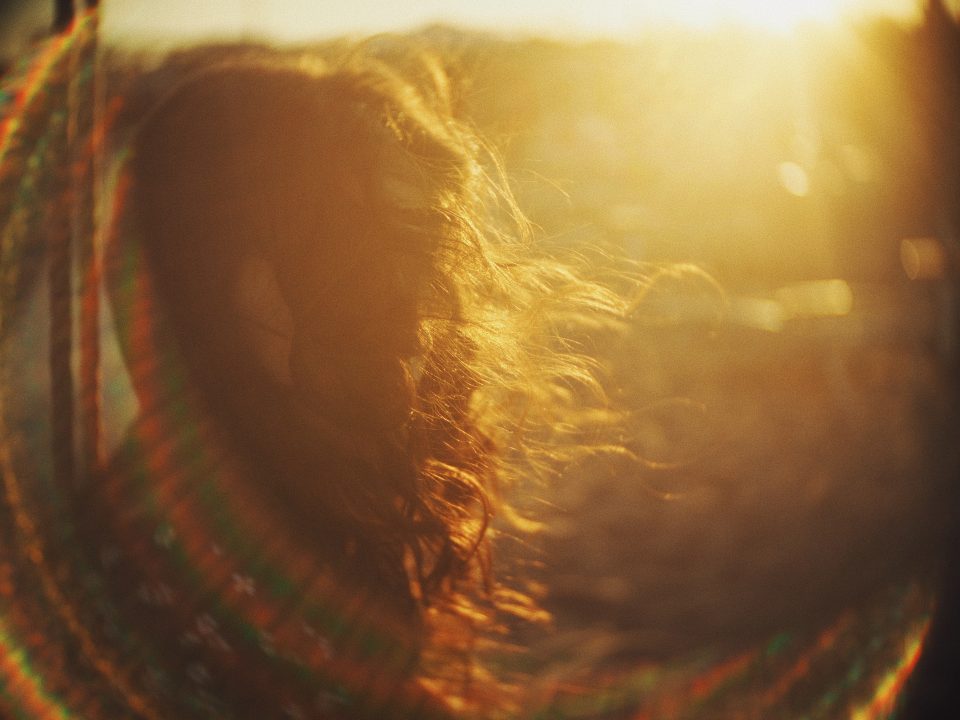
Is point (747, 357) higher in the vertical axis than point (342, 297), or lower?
lower

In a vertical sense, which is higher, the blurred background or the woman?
the woman

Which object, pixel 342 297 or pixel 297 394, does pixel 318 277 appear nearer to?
pixel 342 297

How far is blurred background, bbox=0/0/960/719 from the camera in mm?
1907

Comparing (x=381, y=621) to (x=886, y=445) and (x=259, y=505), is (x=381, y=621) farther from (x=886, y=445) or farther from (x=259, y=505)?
(x=886, y=445)

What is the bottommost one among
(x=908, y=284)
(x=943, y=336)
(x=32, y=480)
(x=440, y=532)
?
(x=908, y=284)

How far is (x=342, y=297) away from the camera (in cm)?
117

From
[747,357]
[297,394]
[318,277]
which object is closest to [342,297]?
[318,277]

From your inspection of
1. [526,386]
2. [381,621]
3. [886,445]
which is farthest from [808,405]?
[381,621]

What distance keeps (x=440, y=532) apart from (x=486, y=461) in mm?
217

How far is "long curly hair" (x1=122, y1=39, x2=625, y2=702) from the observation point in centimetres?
115

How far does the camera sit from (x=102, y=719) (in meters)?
1.29

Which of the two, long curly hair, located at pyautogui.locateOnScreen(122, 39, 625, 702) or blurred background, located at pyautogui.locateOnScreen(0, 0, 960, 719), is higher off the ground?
long curly hair, located at pyautogui.locateOnScreen(122, 39, 625, 702)

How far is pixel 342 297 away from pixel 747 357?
4.73 meters

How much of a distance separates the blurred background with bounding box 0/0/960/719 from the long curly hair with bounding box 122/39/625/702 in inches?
11.5
